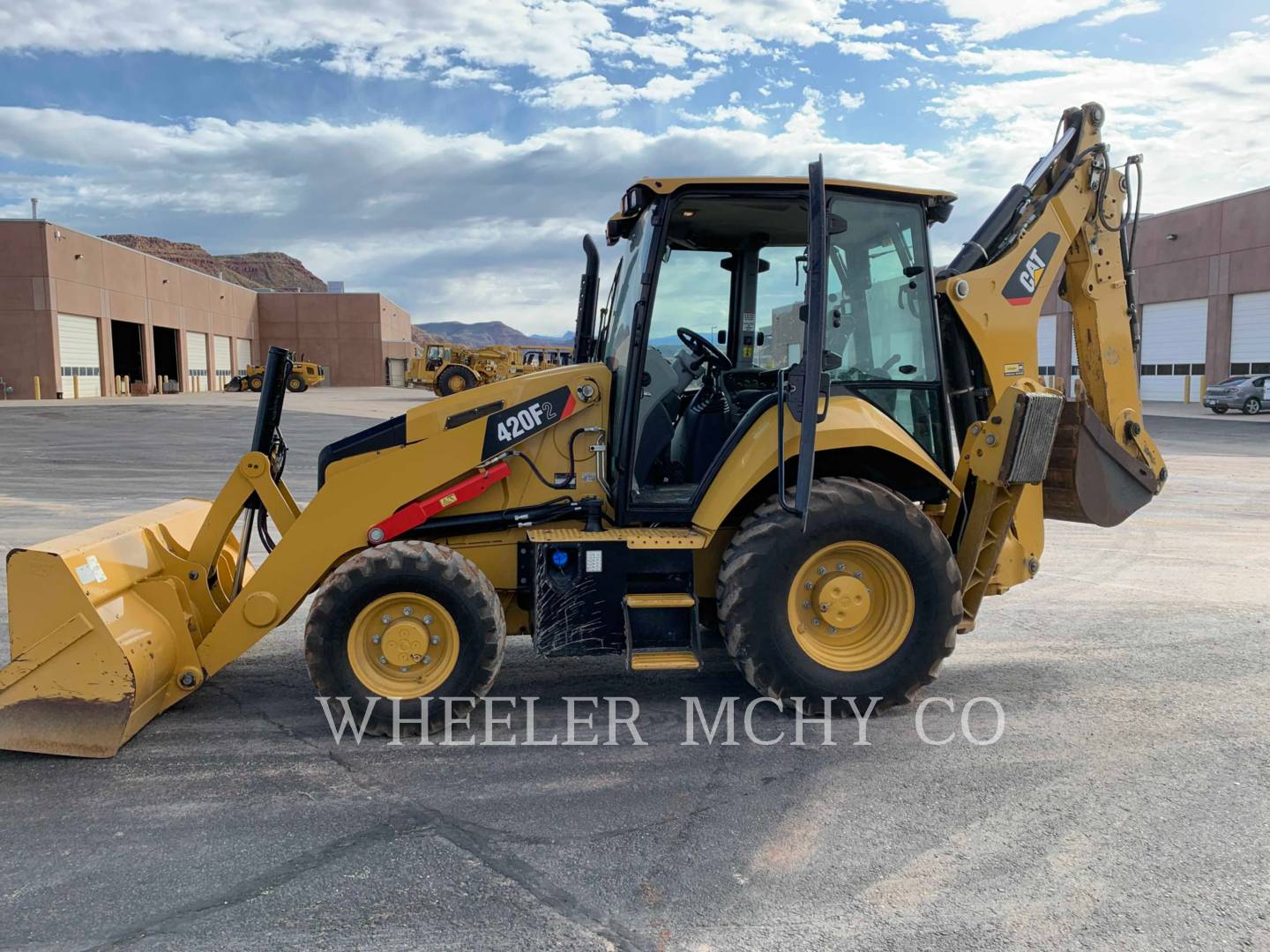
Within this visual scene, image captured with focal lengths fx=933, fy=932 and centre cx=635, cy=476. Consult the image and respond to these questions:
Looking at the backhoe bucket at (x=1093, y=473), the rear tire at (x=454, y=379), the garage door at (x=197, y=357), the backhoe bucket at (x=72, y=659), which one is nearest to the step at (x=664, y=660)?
the backhoe bucket at (x=72, y=659)

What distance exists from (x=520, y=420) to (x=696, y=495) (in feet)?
3.21

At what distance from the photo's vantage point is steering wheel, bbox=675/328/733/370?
16.6ft

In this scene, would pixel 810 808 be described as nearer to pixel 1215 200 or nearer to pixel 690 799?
pixel 690 799

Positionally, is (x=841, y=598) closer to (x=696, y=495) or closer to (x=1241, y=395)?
(x=696, y=495)

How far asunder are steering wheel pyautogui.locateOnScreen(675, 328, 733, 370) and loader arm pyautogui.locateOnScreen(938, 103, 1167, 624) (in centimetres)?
124

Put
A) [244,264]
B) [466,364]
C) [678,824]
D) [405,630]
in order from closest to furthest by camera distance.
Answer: [678,824], [405,630], [466,364], [244,264]

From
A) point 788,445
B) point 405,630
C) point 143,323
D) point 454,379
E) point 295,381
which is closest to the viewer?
point 405,630

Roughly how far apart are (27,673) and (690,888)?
299cm

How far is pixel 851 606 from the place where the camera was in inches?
183

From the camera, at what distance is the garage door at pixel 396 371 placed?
2830 inches

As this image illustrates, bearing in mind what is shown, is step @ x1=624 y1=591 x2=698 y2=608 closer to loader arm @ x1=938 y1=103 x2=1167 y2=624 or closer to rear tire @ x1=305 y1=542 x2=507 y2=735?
rear tire @ x1=305 y1=542 x2=507 y2=735

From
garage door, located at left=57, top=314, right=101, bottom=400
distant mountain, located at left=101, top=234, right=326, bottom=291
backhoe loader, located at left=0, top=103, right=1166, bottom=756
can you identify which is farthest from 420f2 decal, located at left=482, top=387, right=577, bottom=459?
distant mountain, located at left=101, top=234, right=326, bottom=291

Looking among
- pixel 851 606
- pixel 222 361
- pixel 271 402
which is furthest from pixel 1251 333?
pixel 222 361

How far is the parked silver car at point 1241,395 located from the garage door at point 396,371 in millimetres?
54377
